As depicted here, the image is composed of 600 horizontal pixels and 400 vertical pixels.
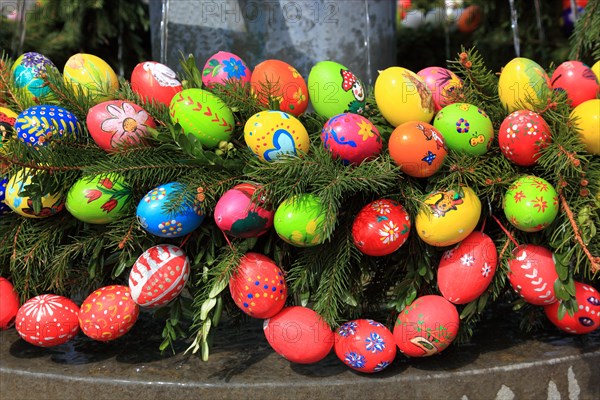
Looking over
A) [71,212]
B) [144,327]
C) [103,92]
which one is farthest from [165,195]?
[144,327]

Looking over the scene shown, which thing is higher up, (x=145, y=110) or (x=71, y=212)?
(x=145, y=110)

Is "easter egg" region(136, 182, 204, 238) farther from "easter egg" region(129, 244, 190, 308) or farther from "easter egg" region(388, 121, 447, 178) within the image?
"easter egg" region(388, 121, 447, 178)

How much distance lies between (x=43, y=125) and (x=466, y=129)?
3.75ft

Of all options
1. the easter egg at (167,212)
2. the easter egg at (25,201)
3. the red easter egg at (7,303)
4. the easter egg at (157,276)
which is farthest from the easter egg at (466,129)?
the red easter egg at (7,303)

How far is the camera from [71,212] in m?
1.81

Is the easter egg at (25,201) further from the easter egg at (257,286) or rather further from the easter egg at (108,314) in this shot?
the easter egg at (257,286)

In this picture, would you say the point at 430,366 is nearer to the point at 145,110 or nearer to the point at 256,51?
the point at 145,110

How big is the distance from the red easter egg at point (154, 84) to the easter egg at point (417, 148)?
2.19 feet

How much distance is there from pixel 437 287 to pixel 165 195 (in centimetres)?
81

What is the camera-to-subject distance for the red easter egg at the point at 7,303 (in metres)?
1.96

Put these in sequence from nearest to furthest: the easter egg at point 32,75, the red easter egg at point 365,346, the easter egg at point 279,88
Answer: the red easter egg at point 365,346 < the easter egg at point 279,88 < the easter egg at point 32,75

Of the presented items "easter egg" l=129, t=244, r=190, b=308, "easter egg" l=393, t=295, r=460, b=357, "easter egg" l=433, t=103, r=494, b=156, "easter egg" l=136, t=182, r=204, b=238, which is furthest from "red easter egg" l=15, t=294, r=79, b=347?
"easter egg" l=433, t=103, r=494, b=156

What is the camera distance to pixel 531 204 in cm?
172

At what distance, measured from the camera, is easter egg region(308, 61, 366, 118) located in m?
1.90
